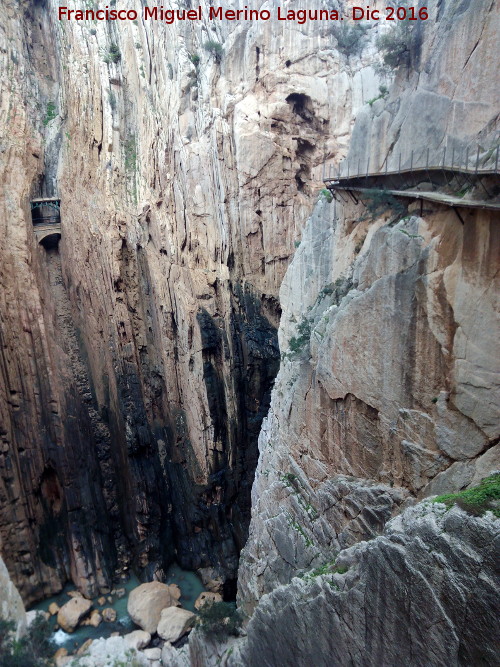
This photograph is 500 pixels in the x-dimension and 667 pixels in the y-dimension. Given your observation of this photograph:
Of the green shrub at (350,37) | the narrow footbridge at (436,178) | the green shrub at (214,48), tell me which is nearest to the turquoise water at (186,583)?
the narrow footbridge at (436,178)

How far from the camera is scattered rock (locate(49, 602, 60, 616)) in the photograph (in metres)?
18.9

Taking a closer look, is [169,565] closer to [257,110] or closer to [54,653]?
[54,653]

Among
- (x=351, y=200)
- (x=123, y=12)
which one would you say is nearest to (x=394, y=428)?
(x=351, y=200)

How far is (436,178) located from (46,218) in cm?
1802

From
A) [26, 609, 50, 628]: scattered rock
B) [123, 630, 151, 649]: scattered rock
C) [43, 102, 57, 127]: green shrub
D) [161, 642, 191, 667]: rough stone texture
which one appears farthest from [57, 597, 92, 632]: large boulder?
[43, 102, 57, 127]: green shrub

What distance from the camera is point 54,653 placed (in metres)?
16.9

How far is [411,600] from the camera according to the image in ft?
22.3

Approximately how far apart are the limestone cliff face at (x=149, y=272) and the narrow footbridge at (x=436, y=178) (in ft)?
30.4

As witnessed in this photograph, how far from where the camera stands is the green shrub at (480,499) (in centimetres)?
616

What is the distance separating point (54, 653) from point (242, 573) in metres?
8.31

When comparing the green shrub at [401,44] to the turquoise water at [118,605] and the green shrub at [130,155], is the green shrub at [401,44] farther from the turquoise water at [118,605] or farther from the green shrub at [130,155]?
the turquoise water at [118,605]

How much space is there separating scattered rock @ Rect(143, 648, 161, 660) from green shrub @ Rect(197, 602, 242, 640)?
2989 millimetres

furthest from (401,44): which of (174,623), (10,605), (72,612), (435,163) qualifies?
(72,612)

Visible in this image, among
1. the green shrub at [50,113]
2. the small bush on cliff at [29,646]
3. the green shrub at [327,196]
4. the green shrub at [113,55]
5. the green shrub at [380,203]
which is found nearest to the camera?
the green shrub at [380,203]
